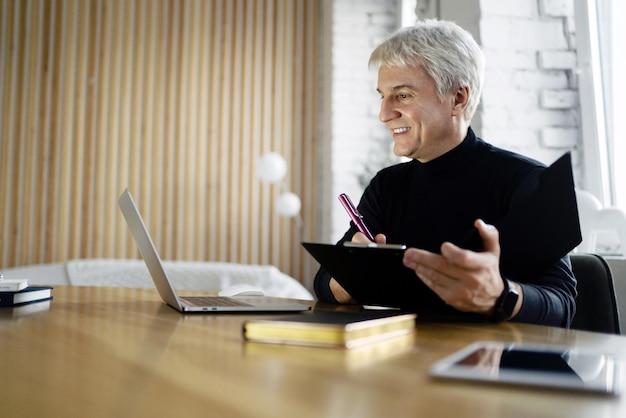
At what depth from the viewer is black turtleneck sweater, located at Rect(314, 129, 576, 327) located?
1486 mm

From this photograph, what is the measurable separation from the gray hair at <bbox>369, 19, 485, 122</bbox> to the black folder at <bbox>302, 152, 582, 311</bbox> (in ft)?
2.05

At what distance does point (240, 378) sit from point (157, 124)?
4.49m

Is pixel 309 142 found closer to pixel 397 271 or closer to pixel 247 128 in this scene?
pixel 247 128

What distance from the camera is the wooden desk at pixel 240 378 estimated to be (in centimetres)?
45

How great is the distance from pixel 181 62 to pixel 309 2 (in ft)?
3.76

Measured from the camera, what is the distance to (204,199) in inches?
190

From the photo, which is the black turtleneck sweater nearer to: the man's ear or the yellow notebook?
the man's ear

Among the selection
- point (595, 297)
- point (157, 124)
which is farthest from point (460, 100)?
point (157, 124)

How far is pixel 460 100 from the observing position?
1.67 metres

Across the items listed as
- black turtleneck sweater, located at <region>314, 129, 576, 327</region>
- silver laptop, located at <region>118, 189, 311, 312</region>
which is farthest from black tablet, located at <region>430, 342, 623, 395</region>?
black turtleneck sweater, located at <region>314, 129, 576, 327</region>

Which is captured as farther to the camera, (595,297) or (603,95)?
(603,95)

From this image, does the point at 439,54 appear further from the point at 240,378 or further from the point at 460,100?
the point at 240,378

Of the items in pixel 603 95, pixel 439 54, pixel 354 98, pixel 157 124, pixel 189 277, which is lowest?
pixel 189 277

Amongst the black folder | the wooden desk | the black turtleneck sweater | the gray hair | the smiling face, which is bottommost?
the wooden desk
